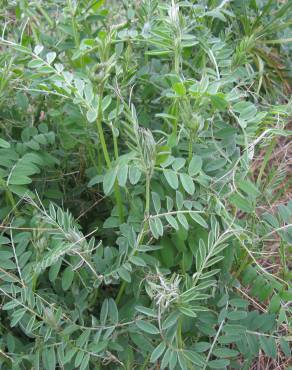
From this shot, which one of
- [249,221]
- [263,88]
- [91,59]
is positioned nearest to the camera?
[249,221]

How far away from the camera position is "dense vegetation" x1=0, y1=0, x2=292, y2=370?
118 cm

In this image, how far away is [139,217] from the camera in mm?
1280

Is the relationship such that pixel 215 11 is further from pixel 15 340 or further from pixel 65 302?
pixel 15 340

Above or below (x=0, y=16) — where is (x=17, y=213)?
below

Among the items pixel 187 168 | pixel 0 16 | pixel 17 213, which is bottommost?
pixel 17 213

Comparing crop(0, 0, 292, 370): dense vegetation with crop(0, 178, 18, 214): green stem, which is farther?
crop(0, 178, 18, 214): green stem

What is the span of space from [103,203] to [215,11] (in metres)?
0.52

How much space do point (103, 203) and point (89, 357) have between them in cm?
46

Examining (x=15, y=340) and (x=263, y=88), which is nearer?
(x=15, y=340)

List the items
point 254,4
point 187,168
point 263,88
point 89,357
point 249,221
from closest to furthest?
point 89,357, point 187,168, point 249,221, point 254,4, point 263,88

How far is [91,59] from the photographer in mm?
1548

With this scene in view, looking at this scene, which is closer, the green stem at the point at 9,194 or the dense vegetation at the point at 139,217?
the dense vegetation at the point at 139,217

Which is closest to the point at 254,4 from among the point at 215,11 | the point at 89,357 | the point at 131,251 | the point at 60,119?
the point at 215,11

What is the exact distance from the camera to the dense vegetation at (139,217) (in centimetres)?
118
